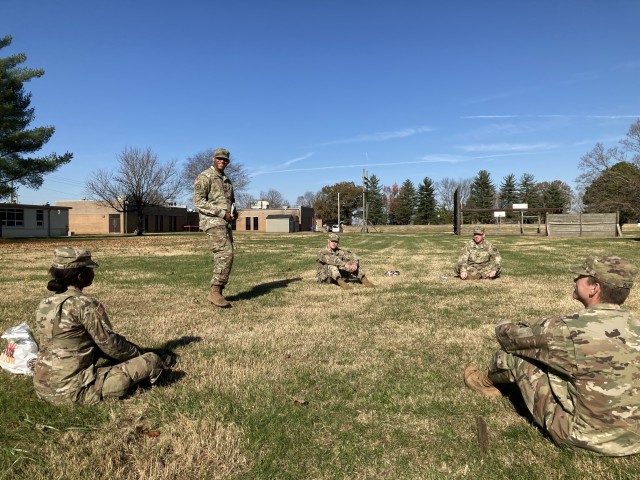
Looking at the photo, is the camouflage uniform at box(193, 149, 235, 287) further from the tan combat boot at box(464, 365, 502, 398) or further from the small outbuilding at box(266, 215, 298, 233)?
the small outbuilding at box(266, 215, 298, 233)

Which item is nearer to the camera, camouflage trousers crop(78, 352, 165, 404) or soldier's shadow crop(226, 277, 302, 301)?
camouflage trousers crop(78, 352, 165, 404)

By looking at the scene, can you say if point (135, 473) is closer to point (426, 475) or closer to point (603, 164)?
point (426, 475)

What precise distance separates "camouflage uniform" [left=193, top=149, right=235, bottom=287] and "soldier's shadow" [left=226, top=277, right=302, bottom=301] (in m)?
1.08

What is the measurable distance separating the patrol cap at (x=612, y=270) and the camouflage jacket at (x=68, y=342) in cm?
366

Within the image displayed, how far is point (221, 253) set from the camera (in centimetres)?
817

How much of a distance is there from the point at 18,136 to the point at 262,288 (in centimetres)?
2596

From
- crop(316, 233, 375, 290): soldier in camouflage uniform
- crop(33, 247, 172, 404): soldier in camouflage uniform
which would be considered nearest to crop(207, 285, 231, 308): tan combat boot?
crop(316, 233, 375, 290): soldier in camouflage uniform

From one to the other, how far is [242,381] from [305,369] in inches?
27.4

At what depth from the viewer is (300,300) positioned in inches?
347

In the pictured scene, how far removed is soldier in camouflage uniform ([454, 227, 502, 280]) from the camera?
1145 cm

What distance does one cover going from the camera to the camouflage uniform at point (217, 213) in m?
8.11

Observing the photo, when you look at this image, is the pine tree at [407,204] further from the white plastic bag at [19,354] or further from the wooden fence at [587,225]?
the white plastic bag at [19,354]

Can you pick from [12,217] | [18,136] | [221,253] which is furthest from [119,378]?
[12,217]

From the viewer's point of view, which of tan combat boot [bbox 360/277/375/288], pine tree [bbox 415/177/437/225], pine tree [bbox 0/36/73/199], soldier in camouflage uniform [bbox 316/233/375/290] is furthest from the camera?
pine tree [bbox 415/177/437/225]
